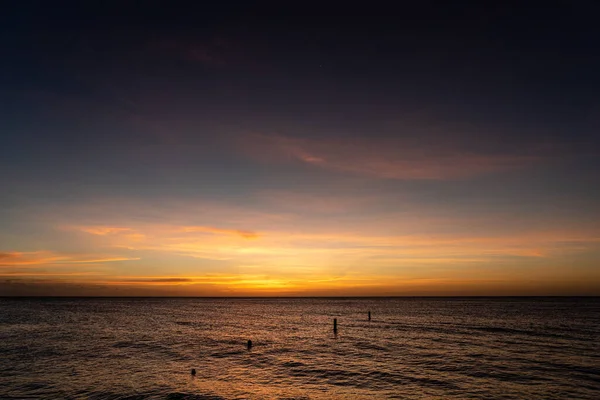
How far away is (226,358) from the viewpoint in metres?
43.3

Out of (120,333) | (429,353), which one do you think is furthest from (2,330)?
(429,353)

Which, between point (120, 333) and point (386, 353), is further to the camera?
point (120, 333)

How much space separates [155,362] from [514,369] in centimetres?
3552

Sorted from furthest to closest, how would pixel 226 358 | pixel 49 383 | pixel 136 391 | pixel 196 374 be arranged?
1. pixel 226 358
2. pixel 196 374
3. pixel 49 383
4. pixel 136 391

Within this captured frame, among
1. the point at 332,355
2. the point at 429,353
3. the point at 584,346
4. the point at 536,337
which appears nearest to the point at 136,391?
the point at 332,355

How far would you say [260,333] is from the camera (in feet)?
227

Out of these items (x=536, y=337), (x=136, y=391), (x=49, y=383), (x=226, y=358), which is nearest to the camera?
(x=136, y=391)

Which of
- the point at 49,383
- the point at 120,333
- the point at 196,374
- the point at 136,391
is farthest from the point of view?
the point at 120,333

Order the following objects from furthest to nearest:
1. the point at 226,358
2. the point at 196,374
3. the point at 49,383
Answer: the point at 226,358
the point at 196,374
the point at 49,383

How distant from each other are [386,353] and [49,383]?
34.2m

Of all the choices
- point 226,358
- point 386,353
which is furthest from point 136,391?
point 386,353

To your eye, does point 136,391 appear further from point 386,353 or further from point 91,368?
point 386,353

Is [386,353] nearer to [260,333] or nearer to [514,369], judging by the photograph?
[514,369]

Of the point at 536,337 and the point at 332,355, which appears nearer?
the point at 332,355
